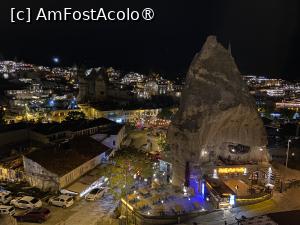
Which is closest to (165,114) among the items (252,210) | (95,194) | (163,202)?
(95,194)

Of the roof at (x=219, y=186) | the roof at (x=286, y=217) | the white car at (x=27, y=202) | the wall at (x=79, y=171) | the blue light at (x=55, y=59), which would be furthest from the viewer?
the blue light at (x=55, y=59)

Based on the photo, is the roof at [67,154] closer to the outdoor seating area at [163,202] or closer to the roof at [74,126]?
the roof at [74,126]

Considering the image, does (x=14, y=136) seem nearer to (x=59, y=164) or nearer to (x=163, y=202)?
(x=59, y=164)

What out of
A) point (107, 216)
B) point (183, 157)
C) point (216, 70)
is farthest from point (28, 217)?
point (216, 70)

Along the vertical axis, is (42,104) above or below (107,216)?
above

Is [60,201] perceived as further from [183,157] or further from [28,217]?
[183,157]

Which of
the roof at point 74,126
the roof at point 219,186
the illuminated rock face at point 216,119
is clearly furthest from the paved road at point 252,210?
the roof at point 74,126

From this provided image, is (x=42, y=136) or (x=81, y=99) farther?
(x=81, y=99)
